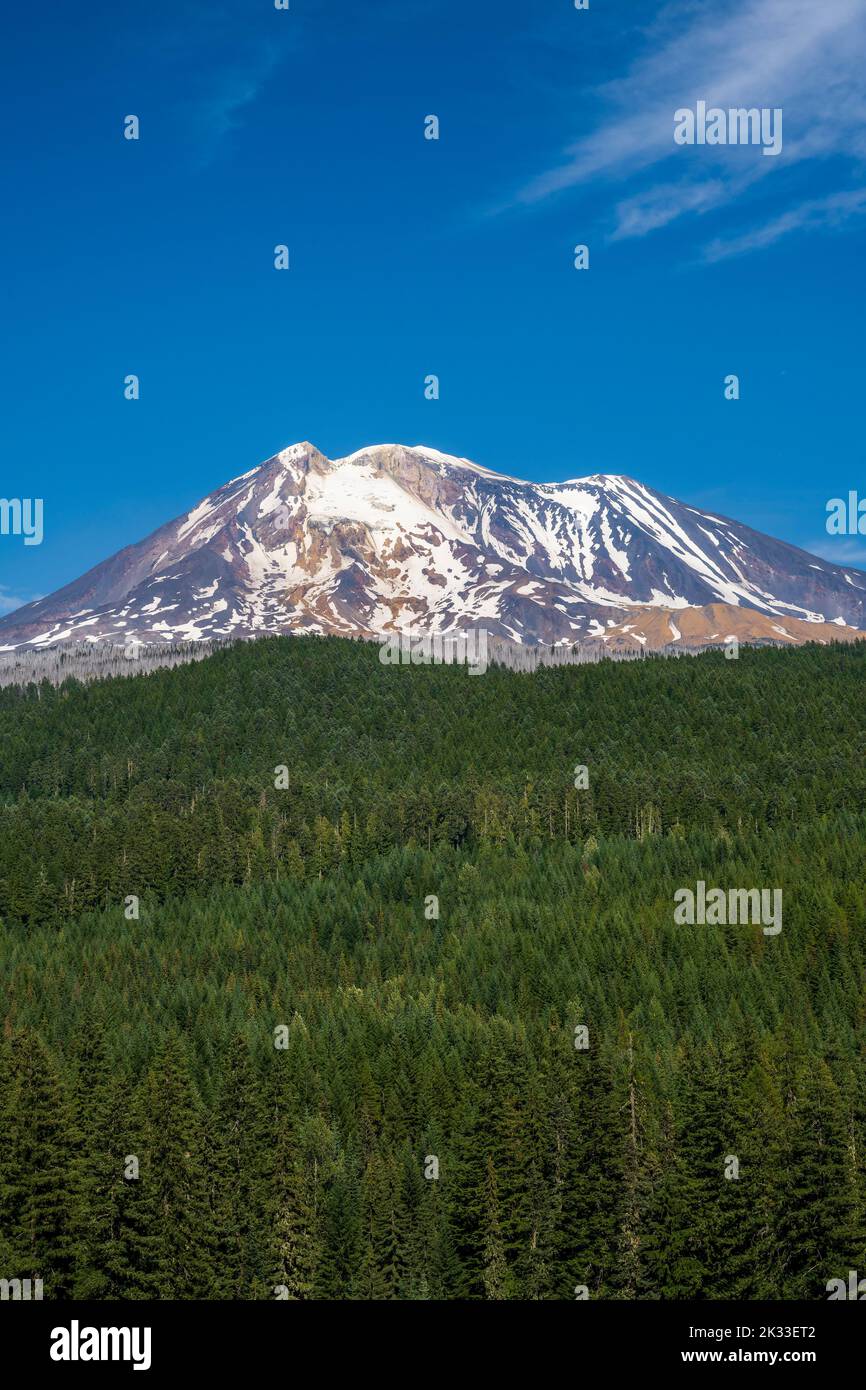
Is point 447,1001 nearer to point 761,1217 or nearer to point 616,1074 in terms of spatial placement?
point 616,1074

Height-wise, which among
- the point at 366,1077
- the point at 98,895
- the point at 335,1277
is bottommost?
the point at 335,1277

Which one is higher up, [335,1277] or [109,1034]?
[109,1034]

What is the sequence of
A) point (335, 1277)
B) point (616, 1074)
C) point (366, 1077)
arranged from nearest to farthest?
point (335, 1277) < point (616, 1074) < point (366, 1077)

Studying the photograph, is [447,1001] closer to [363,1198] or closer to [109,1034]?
[109,1034]
